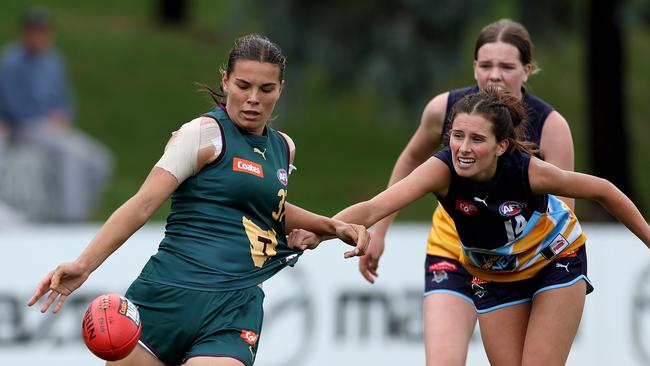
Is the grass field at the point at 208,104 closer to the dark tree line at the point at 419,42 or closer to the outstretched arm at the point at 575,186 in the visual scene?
the dark tree line at the point at 419,42

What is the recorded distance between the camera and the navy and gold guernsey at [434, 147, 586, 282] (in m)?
5.38

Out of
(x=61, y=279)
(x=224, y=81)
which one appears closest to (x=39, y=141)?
(x=224, y=81)

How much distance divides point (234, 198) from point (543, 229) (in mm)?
1509

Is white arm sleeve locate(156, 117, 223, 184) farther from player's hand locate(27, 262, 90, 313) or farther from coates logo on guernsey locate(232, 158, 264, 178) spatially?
player's hand locate(27, 262, 90, 313)

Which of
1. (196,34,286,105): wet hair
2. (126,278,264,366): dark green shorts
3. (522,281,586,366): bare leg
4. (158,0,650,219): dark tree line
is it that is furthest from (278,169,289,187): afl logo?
(158,0,650,219): dark tree line

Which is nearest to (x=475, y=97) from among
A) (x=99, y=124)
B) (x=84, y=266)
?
(x=84, y=266)

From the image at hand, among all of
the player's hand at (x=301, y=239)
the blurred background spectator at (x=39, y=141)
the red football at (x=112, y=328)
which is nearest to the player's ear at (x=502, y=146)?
the player's hand at (x=301, y=239)

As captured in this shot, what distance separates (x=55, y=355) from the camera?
8.98 m

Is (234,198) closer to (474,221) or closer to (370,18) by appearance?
(474,221)

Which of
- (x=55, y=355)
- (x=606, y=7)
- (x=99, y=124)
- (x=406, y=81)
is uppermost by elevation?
(x=606, y=7)

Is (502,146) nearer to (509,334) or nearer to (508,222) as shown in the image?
(508,222)

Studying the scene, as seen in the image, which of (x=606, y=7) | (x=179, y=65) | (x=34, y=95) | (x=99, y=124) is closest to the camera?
(x=34, y=95)

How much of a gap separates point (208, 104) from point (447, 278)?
16185 mm

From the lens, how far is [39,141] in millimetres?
13711
